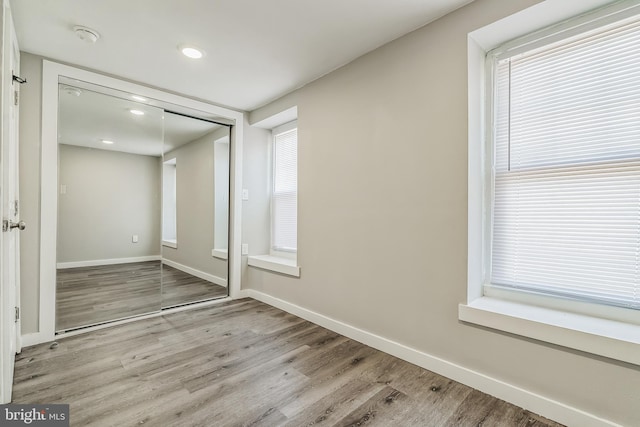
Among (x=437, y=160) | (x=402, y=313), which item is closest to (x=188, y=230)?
(x=402, y=313)

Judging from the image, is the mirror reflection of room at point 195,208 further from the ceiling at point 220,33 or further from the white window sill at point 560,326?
the white window sill at point 560,326

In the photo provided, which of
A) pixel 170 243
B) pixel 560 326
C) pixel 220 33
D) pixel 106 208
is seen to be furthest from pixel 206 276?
pixel 560 326

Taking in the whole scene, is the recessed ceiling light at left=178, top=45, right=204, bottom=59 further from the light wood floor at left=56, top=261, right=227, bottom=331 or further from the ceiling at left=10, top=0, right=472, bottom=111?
the light wood floor at left=56, top=261, right=227, bottom=331

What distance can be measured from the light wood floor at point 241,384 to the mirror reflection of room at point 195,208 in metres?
0.94

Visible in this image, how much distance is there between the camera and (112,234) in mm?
3043

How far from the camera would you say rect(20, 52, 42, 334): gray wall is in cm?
221

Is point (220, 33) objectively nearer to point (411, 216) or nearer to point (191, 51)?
point (191, 51)

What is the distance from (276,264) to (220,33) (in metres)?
2.19

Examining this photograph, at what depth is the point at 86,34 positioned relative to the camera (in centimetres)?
200

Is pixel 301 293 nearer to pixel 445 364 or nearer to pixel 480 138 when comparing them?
pixel 445 364

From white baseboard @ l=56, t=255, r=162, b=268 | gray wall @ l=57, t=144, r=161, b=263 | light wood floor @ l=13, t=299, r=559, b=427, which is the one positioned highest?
gray wall @ l=57, t=144, r=161, b=263

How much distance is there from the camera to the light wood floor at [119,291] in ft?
8.43

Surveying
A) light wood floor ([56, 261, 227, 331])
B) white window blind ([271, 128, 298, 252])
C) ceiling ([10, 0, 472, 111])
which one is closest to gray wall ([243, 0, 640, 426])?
ceiling ([10, 0, 472, 111])

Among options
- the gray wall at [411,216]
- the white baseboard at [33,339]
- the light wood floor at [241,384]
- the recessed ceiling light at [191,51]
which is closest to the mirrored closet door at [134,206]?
the white baseboard at [33,339]
